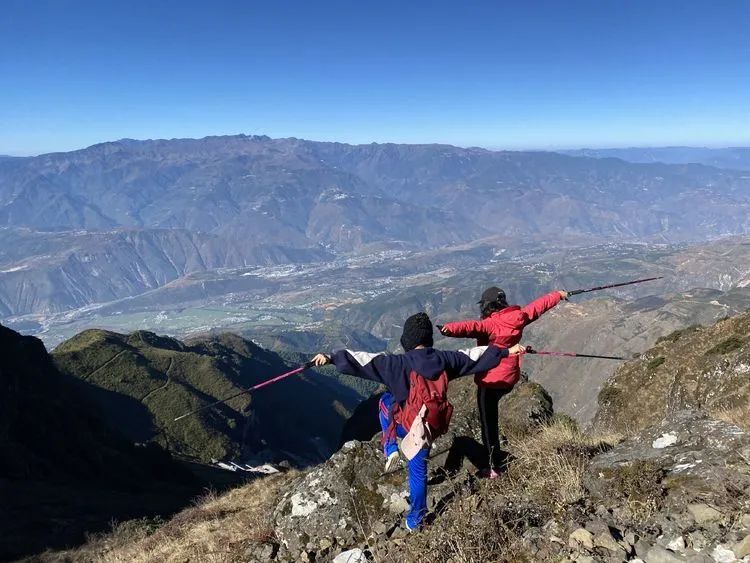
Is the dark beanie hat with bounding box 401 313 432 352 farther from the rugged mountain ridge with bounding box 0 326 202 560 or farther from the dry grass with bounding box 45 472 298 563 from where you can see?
the rugged mountain ridge with bounding box 0 326 202 560

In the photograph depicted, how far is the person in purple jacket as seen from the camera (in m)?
7.47

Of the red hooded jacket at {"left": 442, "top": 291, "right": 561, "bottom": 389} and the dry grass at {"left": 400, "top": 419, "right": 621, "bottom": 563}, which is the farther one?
the red hooded jacket at {"left": 442, "top": 291, "right": 561, "bottom": 389}

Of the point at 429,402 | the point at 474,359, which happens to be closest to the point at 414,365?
the point at 429,402

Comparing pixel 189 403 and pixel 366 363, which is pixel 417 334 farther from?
pixel 189 403

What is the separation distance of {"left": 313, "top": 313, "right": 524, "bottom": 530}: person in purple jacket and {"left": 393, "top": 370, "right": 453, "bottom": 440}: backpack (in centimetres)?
6

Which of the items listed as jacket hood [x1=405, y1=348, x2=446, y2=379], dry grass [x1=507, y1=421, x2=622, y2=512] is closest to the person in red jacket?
dry grass [x1=507, y1=421, x2=622, y2=512]

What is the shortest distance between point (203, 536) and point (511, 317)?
8.33m

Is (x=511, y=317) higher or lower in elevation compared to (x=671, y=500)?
higher

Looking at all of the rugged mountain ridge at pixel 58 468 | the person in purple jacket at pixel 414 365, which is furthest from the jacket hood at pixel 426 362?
the rugged mountain ridge at pixel 58 468

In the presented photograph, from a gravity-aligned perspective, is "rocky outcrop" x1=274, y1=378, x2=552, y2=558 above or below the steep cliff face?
above

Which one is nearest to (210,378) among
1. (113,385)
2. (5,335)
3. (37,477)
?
(113,385)

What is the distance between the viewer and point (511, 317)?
9.31m

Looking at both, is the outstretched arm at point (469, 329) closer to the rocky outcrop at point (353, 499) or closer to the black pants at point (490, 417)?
the black pants at point (490, 417)

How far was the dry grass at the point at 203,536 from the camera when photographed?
9.34 m
